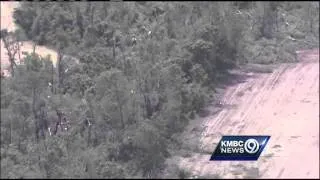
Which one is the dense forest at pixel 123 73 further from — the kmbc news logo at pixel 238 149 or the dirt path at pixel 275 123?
the kmbc news logo at pixel 238 149

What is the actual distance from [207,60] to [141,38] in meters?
3.40

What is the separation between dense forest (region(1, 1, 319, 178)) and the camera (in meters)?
21.2

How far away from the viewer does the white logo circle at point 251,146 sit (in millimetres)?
20495

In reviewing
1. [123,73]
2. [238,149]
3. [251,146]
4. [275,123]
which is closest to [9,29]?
[123,73]

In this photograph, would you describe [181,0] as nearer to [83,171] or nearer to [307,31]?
[307,31]

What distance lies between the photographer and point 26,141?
2198 cm

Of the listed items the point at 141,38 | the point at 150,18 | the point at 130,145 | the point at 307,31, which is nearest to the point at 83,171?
the point at 130,145

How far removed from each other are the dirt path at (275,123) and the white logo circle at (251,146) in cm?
68

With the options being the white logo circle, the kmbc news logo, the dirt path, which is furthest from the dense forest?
the white logo circle

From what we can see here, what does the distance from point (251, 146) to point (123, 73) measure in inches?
279

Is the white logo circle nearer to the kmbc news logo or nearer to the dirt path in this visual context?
the kmbc news logo

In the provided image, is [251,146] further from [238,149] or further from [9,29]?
[9,29]

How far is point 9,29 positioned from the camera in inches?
1359

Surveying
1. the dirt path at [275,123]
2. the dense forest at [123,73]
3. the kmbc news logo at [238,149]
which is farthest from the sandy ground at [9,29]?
the kmbc news logo at [238,149]
